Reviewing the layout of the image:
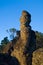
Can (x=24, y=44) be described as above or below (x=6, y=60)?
above

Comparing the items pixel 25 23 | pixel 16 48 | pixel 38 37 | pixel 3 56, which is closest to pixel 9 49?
pixel 16 48

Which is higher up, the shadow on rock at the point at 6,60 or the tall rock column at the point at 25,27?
the tall rock column at the point at 25,27

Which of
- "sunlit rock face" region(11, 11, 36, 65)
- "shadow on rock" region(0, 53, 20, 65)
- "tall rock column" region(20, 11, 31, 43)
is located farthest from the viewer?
"tall rock column" region(20, 11, 31, 43)

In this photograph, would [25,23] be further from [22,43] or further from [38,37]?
[38,37]

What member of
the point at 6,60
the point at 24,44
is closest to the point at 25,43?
the point at 24,44

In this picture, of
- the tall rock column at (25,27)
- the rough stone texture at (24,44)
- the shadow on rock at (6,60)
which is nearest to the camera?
the shadow on rock at (6,60)

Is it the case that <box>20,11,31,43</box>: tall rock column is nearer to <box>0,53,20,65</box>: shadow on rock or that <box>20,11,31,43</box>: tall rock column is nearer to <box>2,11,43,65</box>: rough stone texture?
<box>2,11,43,65</box>: rough stone texture

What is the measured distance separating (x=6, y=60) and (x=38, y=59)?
1.43 meters

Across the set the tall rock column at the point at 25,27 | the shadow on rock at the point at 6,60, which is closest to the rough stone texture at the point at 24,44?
the tall rock column at the point at 25,27

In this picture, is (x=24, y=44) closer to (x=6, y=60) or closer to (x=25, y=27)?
(x=25, y=27)

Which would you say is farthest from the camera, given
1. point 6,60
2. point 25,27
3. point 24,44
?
point 24,44

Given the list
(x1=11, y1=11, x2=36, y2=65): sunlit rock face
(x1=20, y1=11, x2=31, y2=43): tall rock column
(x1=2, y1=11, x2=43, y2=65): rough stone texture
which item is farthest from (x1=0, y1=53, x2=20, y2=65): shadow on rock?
(x1=20, y1=11, x2=31, y2=43): tall rock column

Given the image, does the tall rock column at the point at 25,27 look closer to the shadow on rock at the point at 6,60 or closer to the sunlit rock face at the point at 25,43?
the sunlit rock face at the point at 25,43

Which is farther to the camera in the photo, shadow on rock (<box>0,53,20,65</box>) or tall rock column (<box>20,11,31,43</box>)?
tall rock column (<box>20,11,31,43</box>)
